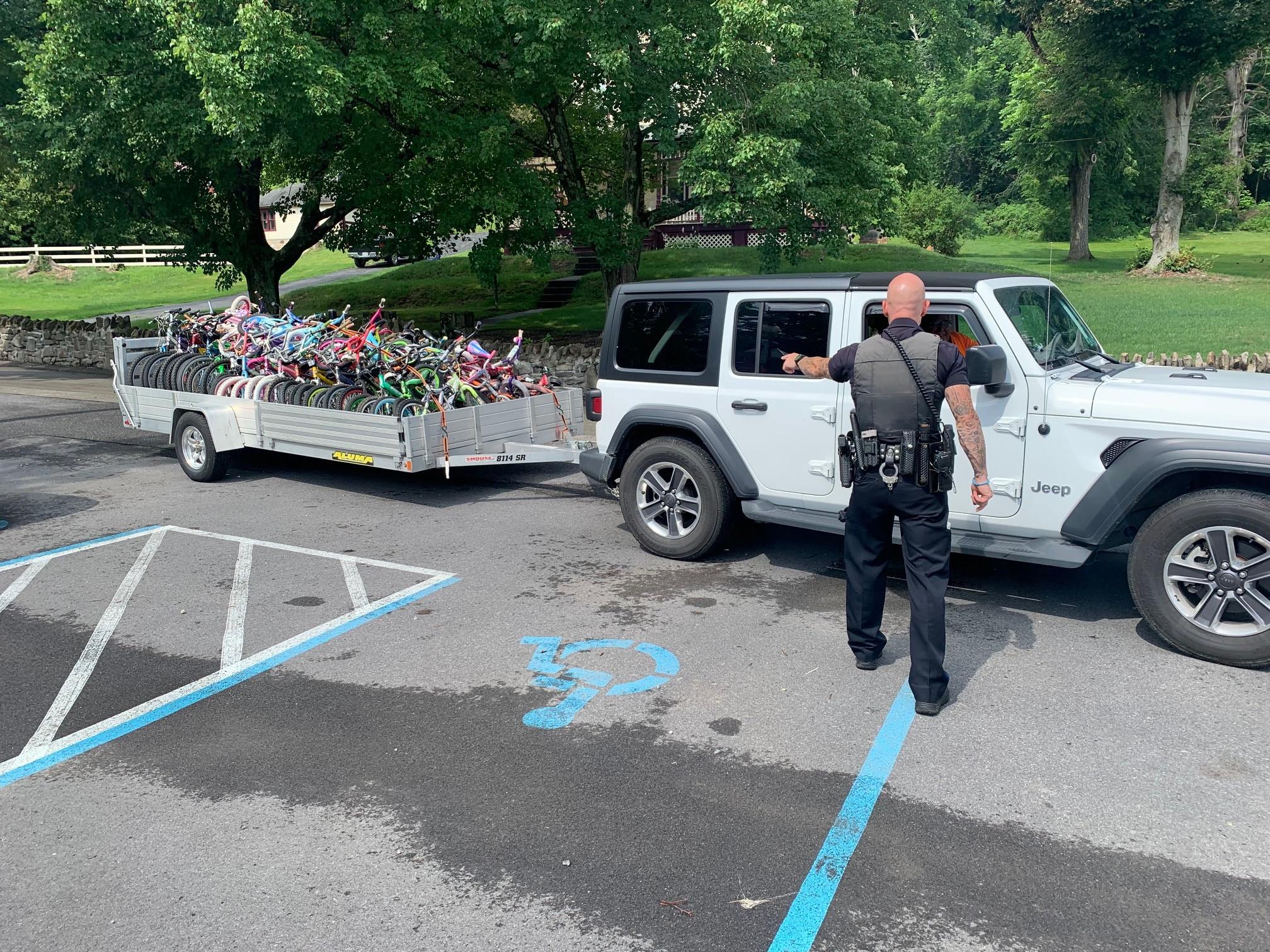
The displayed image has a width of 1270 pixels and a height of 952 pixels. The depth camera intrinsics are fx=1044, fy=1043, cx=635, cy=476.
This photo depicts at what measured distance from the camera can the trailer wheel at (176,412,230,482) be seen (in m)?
10.3

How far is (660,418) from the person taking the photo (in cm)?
723

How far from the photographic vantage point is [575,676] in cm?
549

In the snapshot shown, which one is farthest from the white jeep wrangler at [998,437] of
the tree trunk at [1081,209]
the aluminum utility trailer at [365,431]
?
the tree trunk at [1081,209]

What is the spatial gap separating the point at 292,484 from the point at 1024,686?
7.53m

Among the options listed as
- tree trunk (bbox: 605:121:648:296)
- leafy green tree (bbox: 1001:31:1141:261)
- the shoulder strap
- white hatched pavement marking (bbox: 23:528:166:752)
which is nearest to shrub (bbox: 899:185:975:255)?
leafy green tree (bbox: 1001:31:1141:261)

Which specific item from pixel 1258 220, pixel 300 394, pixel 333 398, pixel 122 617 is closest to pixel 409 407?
pixel 333 398

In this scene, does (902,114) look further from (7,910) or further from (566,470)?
(7,910)

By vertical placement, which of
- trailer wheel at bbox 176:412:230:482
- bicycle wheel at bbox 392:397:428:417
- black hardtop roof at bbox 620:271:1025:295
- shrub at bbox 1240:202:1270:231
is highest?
shrub at bbox 1240:202:1270:231

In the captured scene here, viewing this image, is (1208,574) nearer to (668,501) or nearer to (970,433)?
(970,433)

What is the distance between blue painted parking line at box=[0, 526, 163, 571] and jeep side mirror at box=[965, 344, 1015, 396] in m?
6.66

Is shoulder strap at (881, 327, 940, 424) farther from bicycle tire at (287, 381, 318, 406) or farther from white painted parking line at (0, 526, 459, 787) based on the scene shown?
bicycle tire at (287, 381, 318, 406)

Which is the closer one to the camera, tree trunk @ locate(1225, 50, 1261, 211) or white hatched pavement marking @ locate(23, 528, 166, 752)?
white hatched pavement marking @ locate(23, 528, 166, 752)

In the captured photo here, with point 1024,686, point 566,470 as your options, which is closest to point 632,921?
point 1024,686

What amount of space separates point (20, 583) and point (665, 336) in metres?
4.89
